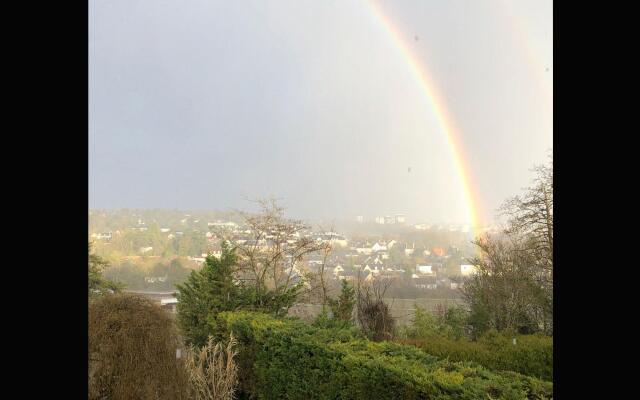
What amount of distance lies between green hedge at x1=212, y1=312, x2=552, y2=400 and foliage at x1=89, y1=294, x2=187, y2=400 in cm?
148

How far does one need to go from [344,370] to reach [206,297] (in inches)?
177

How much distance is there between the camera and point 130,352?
4758mm

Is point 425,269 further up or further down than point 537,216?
further down

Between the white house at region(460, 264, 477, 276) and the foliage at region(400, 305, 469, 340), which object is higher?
the white house at region(460, 264, 477, 276)

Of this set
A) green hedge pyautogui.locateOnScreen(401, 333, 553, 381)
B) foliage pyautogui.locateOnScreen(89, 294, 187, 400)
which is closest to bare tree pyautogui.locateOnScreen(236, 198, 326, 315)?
green hedge pyautogui.locateOnScreen(401, 333, 553, 381)

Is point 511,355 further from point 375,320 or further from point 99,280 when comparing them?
point 99,280

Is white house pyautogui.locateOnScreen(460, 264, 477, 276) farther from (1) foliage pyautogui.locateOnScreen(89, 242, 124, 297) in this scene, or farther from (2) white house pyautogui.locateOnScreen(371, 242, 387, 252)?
(1) foliage pyautogui.locateOnScreen(89, 242, 124, 297)

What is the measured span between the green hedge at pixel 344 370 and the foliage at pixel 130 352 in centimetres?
148

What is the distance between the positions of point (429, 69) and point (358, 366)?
1582 centimetres

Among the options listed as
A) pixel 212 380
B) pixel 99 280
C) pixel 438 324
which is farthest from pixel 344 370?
pixel 99 280

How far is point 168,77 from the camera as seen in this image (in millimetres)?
23688

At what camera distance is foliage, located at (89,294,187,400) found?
471cm

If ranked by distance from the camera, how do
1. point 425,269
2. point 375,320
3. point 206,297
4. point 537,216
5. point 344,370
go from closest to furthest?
point 344,370 → point 375,320 → point 206,297 → point 537,216 → point 425,269
